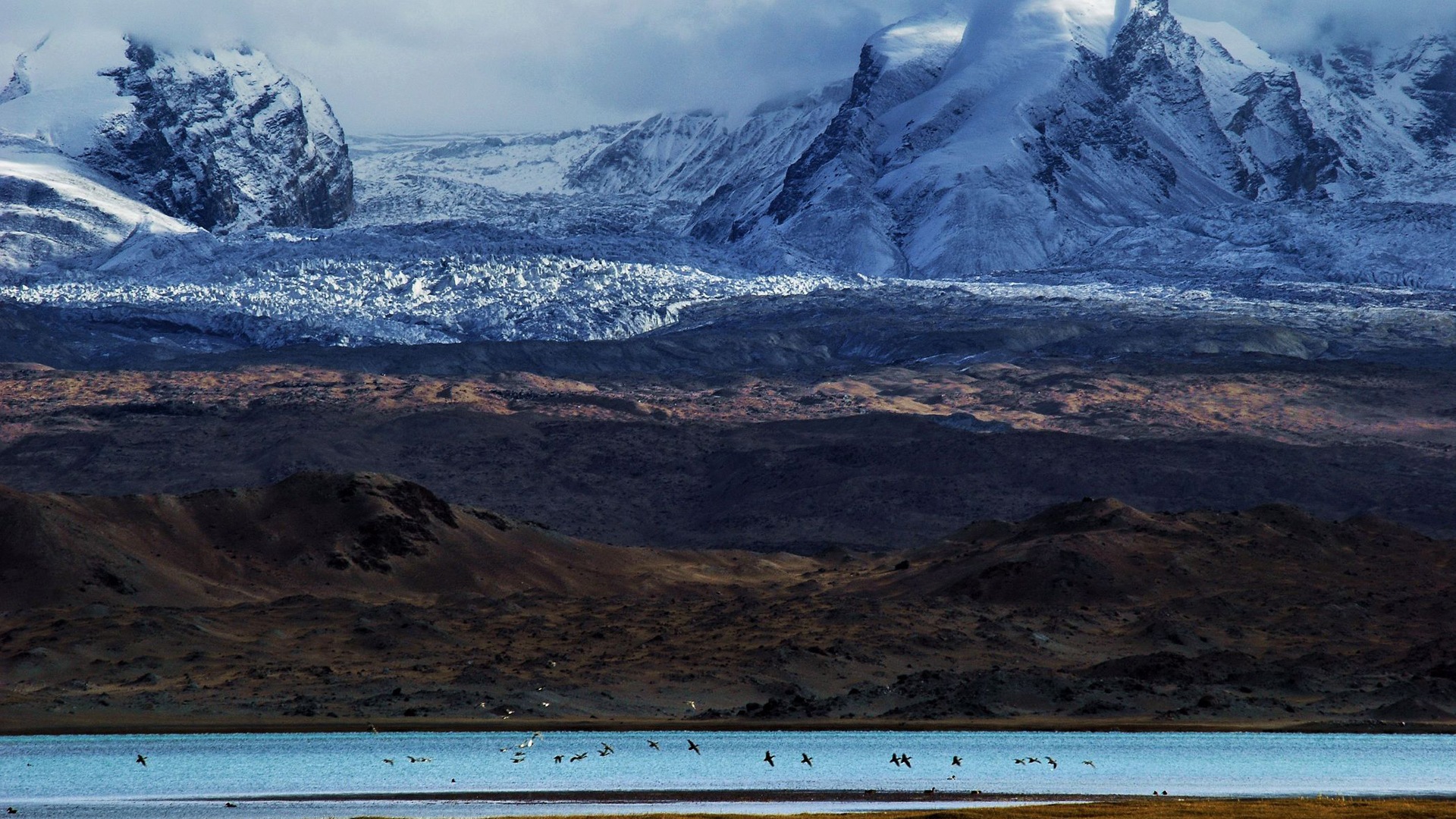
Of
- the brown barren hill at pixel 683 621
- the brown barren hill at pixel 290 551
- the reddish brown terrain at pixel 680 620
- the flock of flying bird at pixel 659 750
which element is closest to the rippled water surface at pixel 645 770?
the flock of flying bird at pixel 659 750

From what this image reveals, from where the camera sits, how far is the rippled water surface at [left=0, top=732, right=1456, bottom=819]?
202ft

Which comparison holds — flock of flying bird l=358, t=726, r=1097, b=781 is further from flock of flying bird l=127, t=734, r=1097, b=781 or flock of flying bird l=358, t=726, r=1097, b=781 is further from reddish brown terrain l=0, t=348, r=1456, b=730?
reddish brown terrain l=0, t=348, r=1456, b=730

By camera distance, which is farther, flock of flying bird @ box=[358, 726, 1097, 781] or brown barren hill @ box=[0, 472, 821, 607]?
brown barren hill @ box=[0, 472, 821, 607]

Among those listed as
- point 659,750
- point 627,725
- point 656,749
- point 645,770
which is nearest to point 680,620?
point 627,725

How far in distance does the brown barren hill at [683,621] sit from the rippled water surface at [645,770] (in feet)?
24.3

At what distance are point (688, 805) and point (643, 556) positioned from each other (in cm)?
9615

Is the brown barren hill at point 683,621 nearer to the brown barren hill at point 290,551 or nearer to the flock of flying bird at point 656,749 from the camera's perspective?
the brown barren hill at point 290,551

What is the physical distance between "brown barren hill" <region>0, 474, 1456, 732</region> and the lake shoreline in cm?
38

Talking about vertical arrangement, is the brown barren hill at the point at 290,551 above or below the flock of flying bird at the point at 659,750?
below

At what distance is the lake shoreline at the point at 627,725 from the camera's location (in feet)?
289

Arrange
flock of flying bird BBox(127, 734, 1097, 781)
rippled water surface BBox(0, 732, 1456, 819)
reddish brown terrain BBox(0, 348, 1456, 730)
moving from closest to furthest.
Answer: rippled water surface BBox(0, 732, 1456, 819), flock of flying bird BBox(127, 734, 1097, 781), reddish brown terrain BBox(0, 348, 1456, 730)

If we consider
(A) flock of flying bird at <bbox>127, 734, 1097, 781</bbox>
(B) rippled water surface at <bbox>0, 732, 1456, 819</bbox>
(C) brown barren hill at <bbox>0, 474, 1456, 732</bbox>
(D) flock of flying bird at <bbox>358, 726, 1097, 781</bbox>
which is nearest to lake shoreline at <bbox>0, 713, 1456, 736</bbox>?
(C) brown barren hill at <bbox>0, 474, 1456, 732</bbox>

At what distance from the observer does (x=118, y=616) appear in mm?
109438

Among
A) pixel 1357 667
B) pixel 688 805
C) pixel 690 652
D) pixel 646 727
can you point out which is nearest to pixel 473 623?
pixel 690 652
